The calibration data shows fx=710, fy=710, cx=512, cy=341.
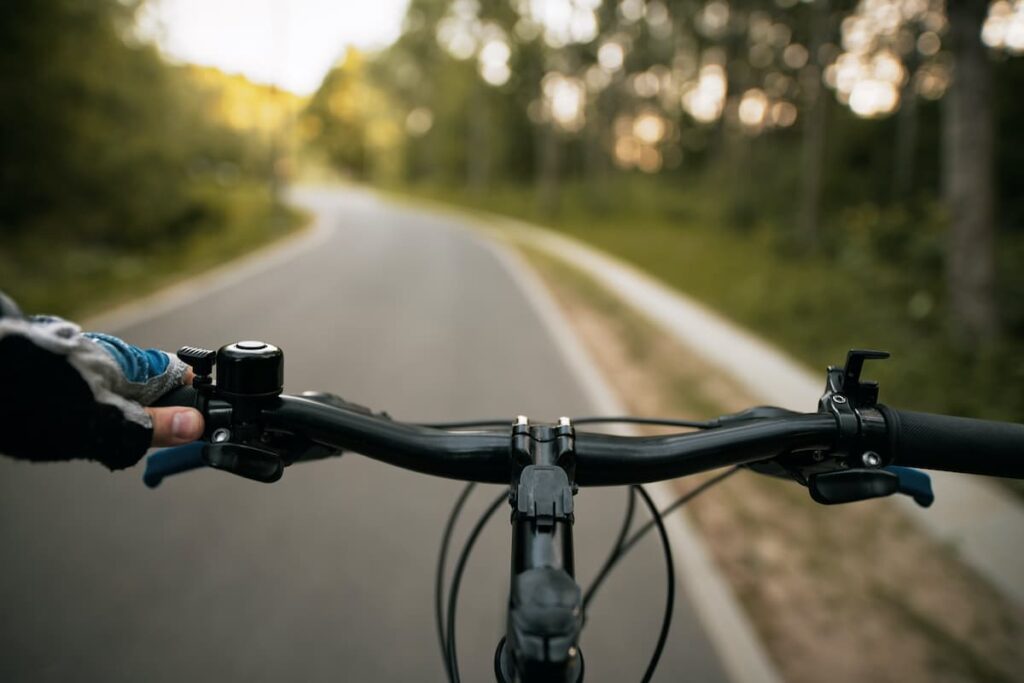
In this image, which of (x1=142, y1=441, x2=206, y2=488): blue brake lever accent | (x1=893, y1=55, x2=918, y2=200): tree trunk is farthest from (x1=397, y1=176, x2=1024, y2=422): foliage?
(x1=142, y1=441, x2=206, y2=488): blue brake lever accent

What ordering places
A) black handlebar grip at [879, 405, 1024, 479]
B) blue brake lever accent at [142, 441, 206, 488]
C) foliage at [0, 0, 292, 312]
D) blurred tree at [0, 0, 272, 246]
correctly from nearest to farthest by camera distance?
black handlebar grip at [879, 405, 1024, 479] < blue brake lever accent at [142, 441, 206, 488] < foliage at [0, 0, 292, 312] < blurred tree at [0, 0, 272, 246]

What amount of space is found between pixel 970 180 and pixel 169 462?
930cm

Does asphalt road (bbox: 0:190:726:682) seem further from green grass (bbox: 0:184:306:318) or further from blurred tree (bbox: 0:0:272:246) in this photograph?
blurred tree (bbox: 0:0:272:246)

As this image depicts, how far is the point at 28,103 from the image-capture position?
1552 centimetres

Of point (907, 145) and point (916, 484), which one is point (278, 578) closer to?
point (916, 484)

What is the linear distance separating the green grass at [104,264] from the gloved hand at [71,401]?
10.0 meters

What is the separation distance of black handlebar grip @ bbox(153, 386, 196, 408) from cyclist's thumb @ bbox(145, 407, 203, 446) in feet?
0.33

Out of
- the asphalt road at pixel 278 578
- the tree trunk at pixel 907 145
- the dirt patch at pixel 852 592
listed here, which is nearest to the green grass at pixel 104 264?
the asphalt road at pixel 278 578

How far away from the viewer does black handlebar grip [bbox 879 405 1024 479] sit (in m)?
1.17

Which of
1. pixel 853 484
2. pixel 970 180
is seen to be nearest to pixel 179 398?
pixel 853 484

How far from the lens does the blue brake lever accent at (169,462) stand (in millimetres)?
1315

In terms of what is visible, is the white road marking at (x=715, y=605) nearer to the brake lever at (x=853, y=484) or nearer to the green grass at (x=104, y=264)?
the brake lever at (x=853, y=484)

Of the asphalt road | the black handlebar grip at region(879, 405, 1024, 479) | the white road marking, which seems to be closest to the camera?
the black handlebar grip at region(879, 405, 1024, 479)

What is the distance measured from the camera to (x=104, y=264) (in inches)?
580
